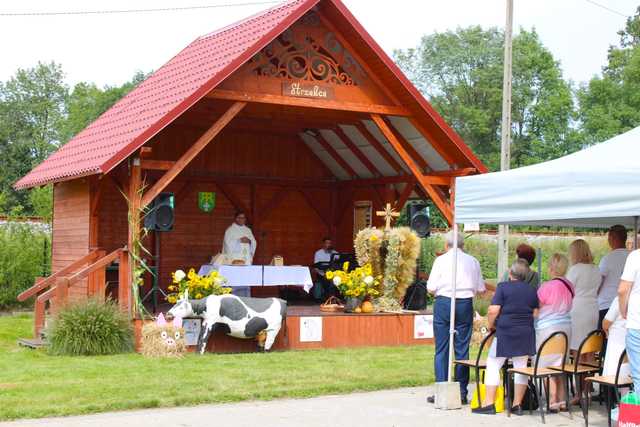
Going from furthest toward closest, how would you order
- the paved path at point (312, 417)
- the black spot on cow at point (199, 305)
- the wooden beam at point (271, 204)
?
the wooden beam at point (271, 204) < the black spot on cow at point (199, 305) < the paved path at point (312, 417)

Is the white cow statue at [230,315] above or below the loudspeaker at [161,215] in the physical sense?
below

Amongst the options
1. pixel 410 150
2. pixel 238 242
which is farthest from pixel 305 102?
pixel 238 242

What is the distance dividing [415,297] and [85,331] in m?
5.62

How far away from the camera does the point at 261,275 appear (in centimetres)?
1609

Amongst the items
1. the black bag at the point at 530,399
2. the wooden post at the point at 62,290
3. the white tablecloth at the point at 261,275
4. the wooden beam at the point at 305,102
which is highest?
the wooden beam at the point at 305,102

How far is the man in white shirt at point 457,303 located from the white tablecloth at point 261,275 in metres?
6.51

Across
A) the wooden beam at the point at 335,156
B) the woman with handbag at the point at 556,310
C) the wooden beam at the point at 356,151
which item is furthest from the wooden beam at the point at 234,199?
the woman with handbag at the point at 556,310

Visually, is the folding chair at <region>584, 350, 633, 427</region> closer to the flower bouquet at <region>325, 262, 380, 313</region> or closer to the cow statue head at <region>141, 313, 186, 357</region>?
the cow statue head at <region>141, 313, 186, 357</region>

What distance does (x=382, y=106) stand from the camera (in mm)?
15141

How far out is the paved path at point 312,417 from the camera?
27.3 ft

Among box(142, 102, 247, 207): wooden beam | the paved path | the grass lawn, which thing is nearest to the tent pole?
the paved path

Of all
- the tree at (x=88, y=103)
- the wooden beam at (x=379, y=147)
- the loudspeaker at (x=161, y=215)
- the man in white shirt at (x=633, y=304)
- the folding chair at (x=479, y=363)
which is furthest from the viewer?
the tree at (x=88, y=103)

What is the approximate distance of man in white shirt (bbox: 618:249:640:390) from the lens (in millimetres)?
7680

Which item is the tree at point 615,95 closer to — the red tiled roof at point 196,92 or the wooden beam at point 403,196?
the wooden beam at point 403,196
